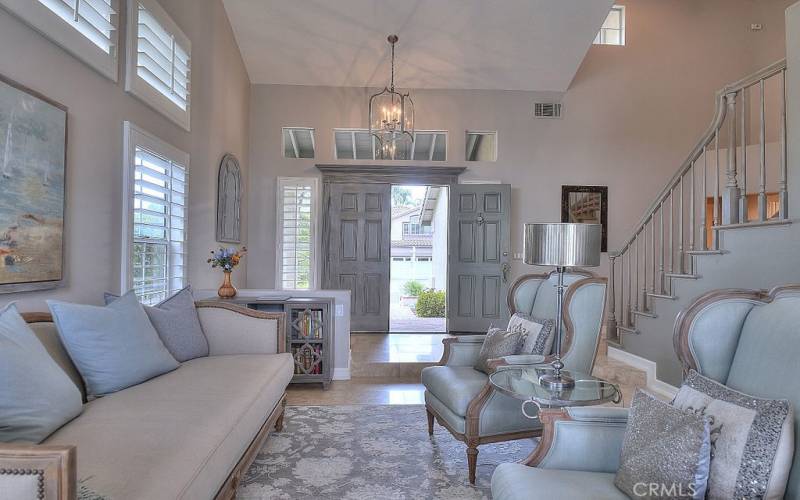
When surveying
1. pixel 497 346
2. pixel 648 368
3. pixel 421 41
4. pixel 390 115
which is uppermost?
pixel 421 41

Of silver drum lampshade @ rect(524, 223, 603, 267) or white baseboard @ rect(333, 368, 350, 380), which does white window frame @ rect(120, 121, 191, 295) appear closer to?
white baseboard @ rect(333, 368, 350, 380)

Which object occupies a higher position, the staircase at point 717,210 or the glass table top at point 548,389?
the staircase at point 717,210

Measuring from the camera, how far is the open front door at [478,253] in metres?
6.22

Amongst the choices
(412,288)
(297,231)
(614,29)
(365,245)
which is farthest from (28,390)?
(412,288)

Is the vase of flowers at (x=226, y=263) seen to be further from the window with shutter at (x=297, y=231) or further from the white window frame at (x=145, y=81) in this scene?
the window with shutter at (x=297, y=231)

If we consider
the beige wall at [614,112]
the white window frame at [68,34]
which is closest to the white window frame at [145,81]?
the white window frame at [68,34]

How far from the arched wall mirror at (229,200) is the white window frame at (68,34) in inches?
80.3

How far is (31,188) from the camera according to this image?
2203 mm

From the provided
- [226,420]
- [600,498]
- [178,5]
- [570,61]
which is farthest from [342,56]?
[600,498]

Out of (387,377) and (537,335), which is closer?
(537,335)

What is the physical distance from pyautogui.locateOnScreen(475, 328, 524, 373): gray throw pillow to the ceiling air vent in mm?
4360

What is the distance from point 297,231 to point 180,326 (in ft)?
11.4

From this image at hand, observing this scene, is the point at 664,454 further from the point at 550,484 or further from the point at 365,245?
the point at 365,245

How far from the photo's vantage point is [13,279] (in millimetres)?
2115
